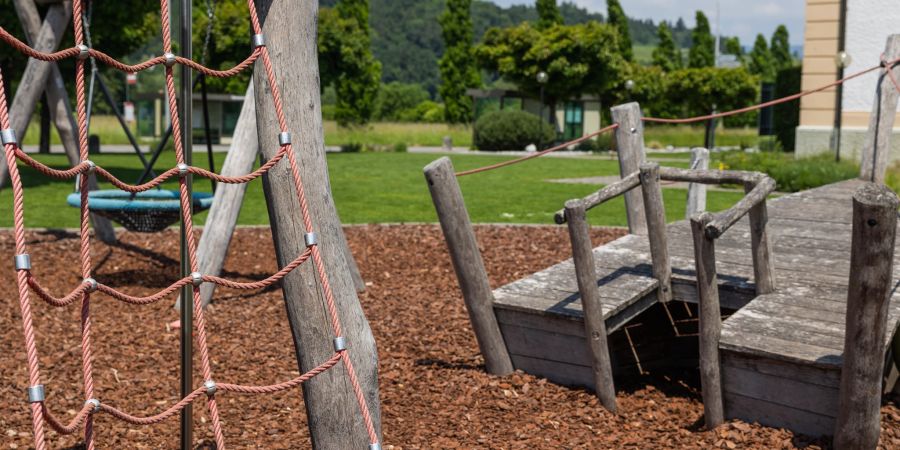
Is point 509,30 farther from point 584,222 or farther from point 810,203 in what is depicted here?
point 584,222

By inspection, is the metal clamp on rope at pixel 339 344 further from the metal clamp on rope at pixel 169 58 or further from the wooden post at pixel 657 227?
the wooden post at pixel 657 227

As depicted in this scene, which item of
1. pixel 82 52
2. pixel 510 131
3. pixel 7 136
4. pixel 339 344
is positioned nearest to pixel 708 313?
pixel 339 344

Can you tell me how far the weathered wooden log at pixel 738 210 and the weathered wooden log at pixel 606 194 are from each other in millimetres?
565

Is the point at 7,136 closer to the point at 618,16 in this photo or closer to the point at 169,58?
the point at 169,58

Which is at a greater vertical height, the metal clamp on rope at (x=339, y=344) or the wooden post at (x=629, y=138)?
the wooden post at (x=629, y=138)

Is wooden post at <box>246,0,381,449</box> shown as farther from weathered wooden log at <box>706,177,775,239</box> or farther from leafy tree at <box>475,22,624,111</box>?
leafy tree at <box>475,22,624,111</box>

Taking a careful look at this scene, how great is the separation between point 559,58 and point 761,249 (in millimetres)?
33570

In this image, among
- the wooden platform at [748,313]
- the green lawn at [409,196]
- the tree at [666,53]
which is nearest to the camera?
the wooden platform at [748,313]

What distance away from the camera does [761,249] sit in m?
4.79

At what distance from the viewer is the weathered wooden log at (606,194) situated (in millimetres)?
4559

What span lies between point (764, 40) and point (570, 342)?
68.3 meters

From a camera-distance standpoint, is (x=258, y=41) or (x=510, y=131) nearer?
(x=258, y=41)

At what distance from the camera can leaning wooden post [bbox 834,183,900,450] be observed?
3.43 m

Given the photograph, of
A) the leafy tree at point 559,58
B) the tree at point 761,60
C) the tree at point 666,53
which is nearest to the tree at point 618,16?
the tree at point 666,53
